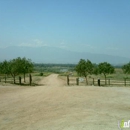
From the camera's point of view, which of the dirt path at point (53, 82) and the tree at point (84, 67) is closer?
the dirt path at point (53, 82)

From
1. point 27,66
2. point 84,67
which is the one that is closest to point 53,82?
point 27,66

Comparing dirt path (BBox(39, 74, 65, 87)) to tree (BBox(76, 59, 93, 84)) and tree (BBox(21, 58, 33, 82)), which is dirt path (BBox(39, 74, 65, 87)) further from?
tree (BBox(76, 59, 93, 84))

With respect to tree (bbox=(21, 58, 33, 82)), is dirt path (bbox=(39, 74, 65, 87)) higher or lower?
lower

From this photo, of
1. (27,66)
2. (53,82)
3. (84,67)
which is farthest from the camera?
(53,82)

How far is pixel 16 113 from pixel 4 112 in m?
0.96

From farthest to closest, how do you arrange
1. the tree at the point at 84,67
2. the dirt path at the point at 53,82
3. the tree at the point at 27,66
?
the tree at the point at 27,66, the tree at the point at 84,67, the dirt path at the point at 53,82

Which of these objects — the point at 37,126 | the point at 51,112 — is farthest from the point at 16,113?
the point at 37,126

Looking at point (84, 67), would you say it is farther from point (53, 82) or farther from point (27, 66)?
point (27, 66)

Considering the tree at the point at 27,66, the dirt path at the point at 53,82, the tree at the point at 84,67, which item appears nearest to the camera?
the dirt path at the point at 53,82

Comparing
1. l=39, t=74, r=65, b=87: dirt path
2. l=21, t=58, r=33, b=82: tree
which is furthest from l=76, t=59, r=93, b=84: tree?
l=21, t=58, r=33, b=82: tree

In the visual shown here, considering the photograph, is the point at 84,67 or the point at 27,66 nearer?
the point at 84,67

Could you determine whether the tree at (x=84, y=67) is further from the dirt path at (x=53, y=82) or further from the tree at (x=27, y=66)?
the tree at (x=27, y=66)

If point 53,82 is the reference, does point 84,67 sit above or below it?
above

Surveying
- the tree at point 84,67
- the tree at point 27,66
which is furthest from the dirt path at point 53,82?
the tree at point 84,67
